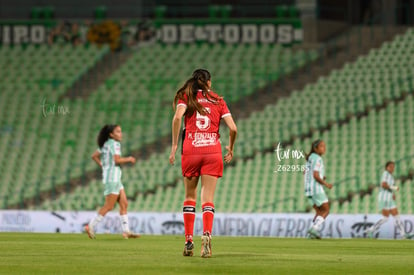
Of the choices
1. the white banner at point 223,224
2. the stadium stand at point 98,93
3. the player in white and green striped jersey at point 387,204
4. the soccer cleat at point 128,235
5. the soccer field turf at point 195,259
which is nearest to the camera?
the soccer field turf at point 195,259

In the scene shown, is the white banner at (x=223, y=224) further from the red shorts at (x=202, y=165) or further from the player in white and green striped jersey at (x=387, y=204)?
the red shorts at (x=202, y=165)

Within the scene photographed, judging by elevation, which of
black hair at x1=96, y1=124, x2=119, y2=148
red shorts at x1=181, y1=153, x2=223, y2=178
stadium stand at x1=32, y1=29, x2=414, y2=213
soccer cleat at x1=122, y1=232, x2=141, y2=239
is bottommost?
soccer cleat at x1=122, y1=232, x2=141, y2=239

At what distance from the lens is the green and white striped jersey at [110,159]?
62.2ft

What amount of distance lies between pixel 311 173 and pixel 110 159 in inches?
158

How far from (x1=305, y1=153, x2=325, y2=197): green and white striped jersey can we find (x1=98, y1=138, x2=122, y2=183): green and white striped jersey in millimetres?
3832

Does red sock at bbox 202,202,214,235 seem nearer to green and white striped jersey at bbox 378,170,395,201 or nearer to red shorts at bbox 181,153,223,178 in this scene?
red shorts at bbox 181,153,223,178

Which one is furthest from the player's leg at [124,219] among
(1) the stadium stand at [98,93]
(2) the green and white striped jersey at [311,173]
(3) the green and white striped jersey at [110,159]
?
(1) the stadium stand at [98,93]

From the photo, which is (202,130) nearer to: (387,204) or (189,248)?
(189,248)

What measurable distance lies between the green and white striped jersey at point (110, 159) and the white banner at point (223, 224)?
5218 millimetres

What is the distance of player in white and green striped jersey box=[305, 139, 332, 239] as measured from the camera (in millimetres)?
19938

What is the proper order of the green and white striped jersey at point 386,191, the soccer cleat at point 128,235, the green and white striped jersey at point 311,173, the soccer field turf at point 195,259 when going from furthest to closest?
the green and white striped jersey at point 386,191, the green and white striped jersey at point 311,173, the soccer cleat at point 128,235, the soccer field turf at point 195,259

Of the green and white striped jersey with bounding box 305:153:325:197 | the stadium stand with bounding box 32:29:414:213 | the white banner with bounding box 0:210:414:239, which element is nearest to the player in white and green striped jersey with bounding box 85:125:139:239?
the green and white striped jersey with bounding box 305:153:325:197

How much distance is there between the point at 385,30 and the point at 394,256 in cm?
2311

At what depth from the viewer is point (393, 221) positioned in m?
Result: 22.7
